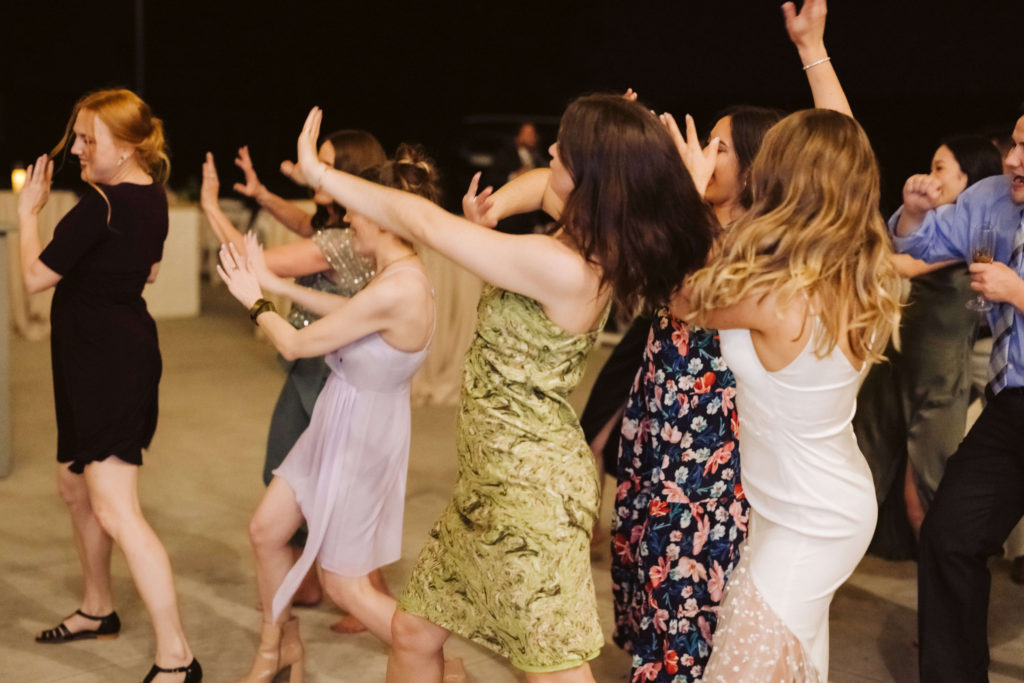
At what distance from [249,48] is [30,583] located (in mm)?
12414

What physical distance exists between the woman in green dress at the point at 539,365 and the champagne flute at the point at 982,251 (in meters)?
0.76

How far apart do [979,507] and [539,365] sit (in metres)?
1.18

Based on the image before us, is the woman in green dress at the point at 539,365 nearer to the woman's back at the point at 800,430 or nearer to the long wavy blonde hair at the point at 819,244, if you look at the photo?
the long wavy blonde hair at the point at 819,244

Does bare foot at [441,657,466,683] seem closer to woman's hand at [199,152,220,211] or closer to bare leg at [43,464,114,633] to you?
bare leg at [43,464,114,633]

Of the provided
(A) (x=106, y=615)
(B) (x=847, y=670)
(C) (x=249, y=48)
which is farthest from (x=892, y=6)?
(A) (x=106, y=615)

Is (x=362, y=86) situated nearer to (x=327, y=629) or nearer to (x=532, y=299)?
(x=327, y=629)

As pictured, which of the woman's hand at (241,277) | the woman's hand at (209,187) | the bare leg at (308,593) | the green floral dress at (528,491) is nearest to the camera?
the green floral dress at (528,491)

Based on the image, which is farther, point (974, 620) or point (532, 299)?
point (974, 620)

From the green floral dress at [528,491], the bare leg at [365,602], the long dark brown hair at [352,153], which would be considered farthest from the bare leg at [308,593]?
the green floral dress at [528,491]

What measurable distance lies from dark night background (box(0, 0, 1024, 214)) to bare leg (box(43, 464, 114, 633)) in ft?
33.6

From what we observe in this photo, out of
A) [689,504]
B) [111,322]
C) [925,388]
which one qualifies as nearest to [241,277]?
[111,322]

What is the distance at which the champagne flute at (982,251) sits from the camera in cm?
271

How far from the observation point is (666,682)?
2.89 metres

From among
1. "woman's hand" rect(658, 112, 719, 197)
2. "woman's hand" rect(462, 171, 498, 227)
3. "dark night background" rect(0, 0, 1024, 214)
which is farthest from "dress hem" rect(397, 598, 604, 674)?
"dark night background" rect(0, 0, 1024, 214)
